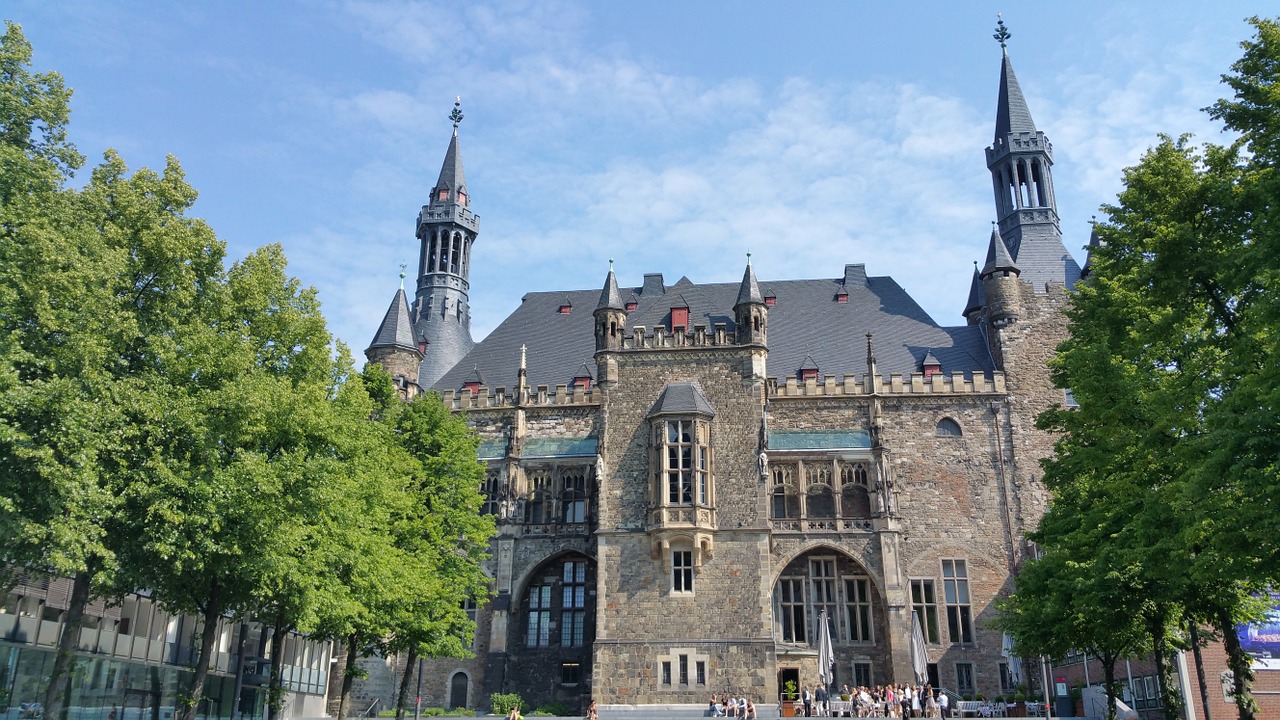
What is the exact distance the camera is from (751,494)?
117 feet

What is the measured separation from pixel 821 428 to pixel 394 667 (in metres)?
19.5

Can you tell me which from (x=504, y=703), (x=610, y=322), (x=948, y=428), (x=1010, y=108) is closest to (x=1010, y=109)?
(x=1010, y=108)

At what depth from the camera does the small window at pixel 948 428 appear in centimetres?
3984

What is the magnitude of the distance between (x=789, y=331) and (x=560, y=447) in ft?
40.2

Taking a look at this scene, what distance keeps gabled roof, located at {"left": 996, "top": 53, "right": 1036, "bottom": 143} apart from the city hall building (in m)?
9.85

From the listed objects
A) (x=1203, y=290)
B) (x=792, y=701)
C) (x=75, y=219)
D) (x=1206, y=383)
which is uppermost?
(x=75, y=219)

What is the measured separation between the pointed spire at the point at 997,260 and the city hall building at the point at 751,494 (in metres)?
0.15

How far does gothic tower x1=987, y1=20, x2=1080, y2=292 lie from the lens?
1791 inches

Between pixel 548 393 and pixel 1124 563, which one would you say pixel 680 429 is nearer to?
pixel 548 393

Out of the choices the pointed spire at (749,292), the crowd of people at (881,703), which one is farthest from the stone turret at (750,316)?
the crowd of people at (881,703)

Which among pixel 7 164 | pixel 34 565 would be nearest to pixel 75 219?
pixel 7 164

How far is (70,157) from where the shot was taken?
64.5ft

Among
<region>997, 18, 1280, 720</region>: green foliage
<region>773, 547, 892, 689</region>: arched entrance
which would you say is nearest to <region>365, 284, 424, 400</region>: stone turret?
<region>773, 547, 892, 689</region>: arched entrance

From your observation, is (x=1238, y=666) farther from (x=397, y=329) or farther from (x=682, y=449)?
(x=397, y=329)
